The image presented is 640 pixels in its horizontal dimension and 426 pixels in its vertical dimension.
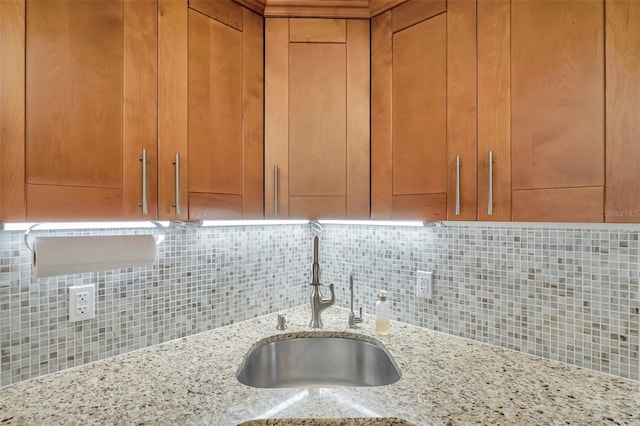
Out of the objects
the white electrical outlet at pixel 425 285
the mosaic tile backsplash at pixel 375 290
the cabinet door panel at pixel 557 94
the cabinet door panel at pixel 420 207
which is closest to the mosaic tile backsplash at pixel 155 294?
the mosaic tile backsplash at pixel 375 290

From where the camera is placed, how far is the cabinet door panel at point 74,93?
0.85m

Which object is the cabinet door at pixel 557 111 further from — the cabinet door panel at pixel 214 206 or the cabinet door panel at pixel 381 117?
the cabinet door panel at pixel 214 206

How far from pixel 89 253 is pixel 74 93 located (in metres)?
0.44

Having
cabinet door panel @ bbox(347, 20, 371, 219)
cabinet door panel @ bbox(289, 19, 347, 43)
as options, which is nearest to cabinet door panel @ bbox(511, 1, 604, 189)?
cabinet door panel @ bbox(347, 20, 371, 219)

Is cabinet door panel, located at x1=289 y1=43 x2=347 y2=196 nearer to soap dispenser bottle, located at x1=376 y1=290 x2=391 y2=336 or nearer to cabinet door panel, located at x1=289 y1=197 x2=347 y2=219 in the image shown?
cabinet door panel, located at x1=289 y1=197 x2=347 y2=219

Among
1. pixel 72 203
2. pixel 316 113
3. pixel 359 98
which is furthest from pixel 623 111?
pixel 72 203

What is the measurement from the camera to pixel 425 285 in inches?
59.5

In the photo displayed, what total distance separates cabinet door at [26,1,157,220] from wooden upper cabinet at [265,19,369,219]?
44cm

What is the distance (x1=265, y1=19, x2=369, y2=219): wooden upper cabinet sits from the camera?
4.38ft

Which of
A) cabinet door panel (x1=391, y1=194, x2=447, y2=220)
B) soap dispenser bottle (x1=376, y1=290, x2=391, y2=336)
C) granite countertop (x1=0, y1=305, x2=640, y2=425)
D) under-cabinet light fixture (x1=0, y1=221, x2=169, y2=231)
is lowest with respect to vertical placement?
granite countertop (x1=0, y1=305, x2=640, y2=425)

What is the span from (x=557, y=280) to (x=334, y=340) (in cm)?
85

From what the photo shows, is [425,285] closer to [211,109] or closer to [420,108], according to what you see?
[420,108]

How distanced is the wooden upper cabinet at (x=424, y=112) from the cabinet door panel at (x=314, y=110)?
136 millimetres

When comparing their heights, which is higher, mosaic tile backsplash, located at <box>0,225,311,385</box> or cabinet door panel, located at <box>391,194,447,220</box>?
cabinet door panel, located at <box>391,194,447,220</box>
